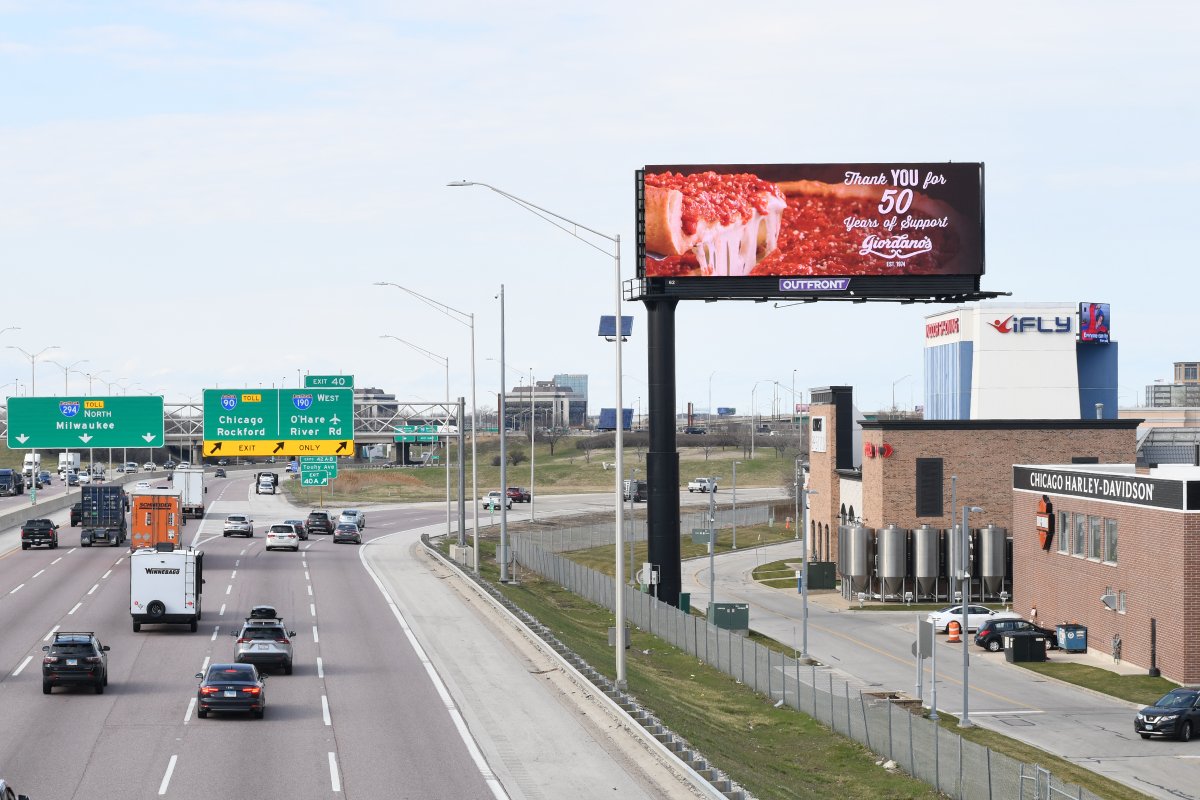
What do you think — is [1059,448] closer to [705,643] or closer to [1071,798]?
[705,643]

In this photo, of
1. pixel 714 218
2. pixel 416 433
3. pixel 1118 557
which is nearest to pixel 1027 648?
pixel 1118 557

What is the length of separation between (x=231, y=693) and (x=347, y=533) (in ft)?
196

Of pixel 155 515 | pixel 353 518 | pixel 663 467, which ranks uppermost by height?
pixel 663 467

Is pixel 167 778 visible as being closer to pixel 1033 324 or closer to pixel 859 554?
pixel 859 554

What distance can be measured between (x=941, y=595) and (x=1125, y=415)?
76.0m

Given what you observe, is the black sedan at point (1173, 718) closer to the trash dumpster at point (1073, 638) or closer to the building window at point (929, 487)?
the trash dumpster at point (1073, 638)

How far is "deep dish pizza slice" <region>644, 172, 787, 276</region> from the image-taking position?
66250 millimetres

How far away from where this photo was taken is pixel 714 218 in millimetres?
66812

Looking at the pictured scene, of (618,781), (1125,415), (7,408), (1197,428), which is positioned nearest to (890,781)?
(618,781)

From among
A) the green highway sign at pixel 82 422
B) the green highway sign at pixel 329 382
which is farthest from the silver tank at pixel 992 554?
the green highway sign at pixel 82 422

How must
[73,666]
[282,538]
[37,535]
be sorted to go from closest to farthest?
1. [73,666]
2. [37,535]
3. [282,538]

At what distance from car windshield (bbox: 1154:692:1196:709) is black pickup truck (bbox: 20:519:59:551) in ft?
201

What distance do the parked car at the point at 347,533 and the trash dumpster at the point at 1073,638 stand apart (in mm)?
47831

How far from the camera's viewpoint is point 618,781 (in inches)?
1116
